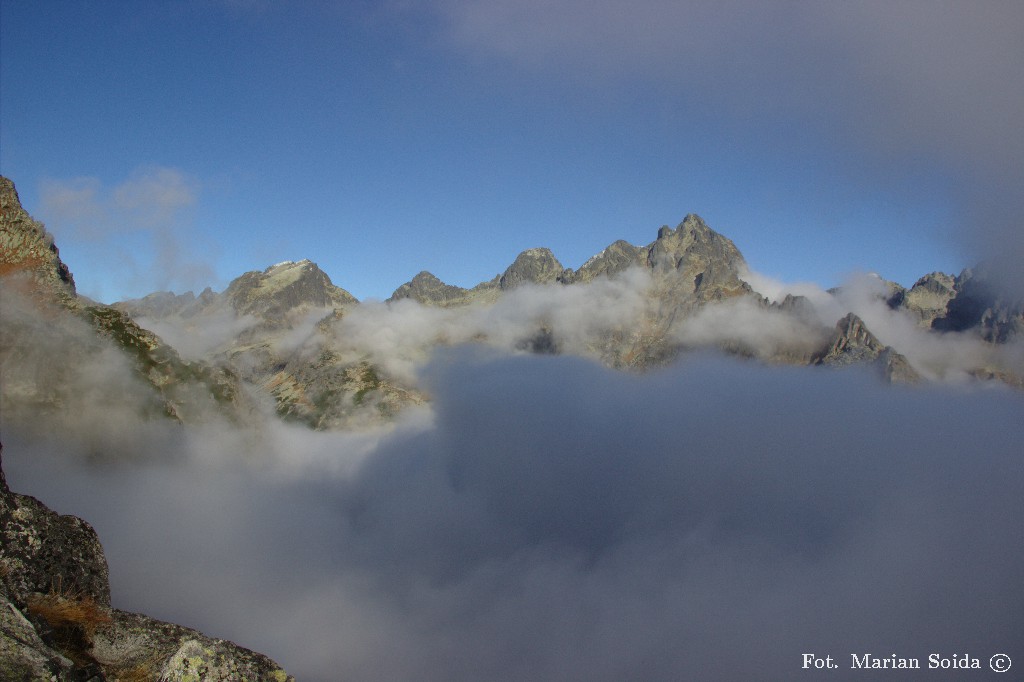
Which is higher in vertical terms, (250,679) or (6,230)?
(6,230)

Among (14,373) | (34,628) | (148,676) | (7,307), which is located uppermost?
(7,307)

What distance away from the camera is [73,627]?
17719 millimetres

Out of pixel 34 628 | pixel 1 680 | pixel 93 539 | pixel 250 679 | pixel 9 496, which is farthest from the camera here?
pixel 93 539

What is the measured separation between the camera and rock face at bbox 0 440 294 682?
14492 millimetres

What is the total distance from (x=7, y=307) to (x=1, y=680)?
24628cm

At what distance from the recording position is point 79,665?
51.0 ft

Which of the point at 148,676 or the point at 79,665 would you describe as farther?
the point at 148,676

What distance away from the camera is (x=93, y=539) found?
2095cm

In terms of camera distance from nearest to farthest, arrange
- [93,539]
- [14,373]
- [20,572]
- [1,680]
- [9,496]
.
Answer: [1,680] → [20,572] → [9,496] → [93,539] → [14,373]

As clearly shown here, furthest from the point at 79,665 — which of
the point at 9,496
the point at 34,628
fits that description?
the point at 9,496

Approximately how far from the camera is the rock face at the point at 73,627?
14.5 meters

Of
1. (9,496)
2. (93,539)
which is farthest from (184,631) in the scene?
(9,496)

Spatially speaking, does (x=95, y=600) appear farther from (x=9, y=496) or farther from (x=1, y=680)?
(x=1, y=680)

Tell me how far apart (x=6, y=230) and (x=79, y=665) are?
808ft
